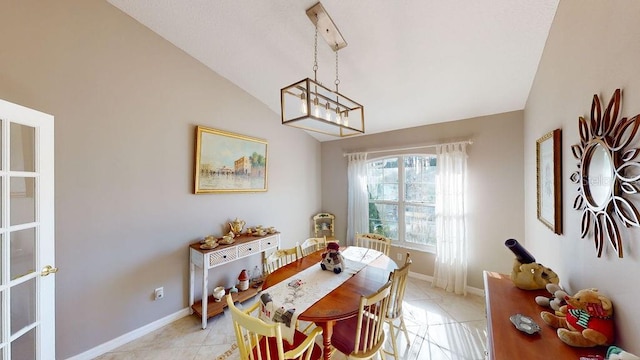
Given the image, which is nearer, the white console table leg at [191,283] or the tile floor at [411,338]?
the tile floor at [411,338]

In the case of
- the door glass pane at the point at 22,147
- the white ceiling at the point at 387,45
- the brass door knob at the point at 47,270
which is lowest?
the brass door knob at the point at 47,270

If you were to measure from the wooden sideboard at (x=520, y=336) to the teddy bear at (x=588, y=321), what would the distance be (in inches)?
1.7

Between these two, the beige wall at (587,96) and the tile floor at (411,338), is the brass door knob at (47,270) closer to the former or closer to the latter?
the tile floor at (411,338)

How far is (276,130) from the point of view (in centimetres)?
341

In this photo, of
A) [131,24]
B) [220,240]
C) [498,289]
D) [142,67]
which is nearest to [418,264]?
[498,289]

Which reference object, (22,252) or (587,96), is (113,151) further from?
(587,96)

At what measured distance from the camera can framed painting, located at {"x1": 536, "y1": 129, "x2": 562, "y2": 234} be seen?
1.42 meters

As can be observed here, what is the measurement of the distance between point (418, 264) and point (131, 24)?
4531 millimetres

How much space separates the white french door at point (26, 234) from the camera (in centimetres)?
122

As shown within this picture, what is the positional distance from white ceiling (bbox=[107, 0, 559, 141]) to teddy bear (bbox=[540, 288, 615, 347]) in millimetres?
1812

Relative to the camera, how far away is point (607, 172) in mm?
879

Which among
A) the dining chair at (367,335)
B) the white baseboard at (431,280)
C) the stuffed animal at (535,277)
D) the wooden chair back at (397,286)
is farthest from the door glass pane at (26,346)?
the white baseboard at (431,280)

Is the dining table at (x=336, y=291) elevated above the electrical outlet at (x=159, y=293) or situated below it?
above

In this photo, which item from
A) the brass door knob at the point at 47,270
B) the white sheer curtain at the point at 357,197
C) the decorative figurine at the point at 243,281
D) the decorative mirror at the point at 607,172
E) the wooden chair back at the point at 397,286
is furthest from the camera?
the white sheer curtain at the point at 357,197
